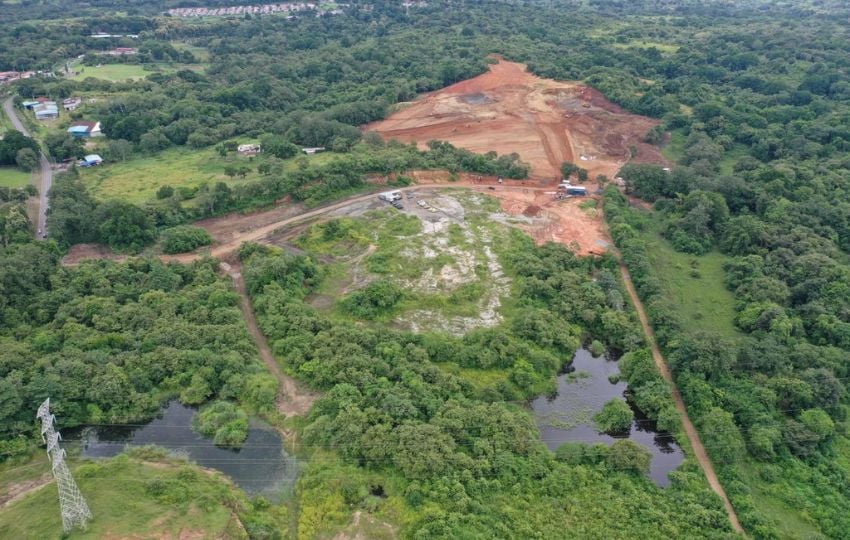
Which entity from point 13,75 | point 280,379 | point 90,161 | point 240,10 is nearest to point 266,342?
point 280,379

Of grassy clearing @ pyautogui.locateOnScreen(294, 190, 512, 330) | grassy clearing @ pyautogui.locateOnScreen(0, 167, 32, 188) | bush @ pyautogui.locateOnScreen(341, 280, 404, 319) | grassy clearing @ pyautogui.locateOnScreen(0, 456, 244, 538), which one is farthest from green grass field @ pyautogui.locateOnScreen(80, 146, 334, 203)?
grassy clearing @ pyautogui.locateOnScreen(0, 456, 244, 538)

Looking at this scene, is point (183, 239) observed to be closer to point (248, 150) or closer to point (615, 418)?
point (248, 150)

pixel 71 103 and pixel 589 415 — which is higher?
pixel 71 103

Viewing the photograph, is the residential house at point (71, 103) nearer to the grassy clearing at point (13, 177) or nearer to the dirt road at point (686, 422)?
the grassy clearing at point (13, 177)

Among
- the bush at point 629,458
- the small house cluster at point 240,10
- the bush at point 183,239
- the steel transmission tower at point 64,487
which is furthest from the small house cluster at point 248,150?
the small house cluster at point 240,10

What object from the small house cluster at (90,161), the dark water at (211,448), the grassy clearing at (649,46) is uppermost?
the grassy clearing at (649,46)

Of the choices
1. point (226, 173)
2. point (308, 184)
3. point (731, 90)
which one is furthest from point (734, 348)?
point (731, 90)
